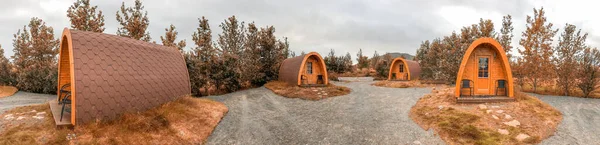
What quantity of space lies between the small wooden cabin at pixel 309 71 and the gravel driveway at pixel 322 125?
6.79 metres

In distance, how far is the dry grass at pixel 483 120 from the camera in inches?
244

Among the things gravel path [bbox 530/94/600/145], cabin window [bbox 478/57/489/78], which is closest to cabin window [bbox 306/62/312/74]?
cabin window [bbox 478/57/489/78]

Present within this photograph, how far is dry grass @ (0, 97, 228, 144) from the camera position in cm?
519

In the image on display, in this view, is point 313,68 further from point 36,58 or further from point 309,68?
point 36,58

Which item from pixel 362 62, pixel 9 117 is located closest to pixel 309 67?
pixel 9 117

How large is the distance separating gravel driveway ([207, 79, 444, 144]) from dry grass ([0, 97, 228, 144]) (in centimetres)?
63

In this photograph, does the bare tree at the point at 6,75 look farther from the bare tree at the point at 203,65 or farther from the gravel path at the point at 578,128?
the gravel path at the point at 578,128

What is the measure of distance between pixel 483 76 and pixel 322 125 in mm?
8096

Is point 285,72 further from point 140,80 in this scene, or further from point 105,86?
point 105,86

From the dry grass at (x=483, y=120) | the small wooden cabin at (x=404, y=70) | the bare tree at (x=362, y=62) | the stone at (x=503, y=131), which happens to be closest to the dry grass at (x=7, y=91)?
the dry grass at (x=483, y=120)

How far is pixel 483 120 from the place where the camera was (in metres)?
Answer: 7.41

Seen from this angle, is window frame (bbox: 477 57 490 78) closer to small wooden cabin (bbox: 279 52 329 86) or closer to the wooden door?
the wooden door

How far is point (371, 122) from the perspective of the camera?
7922 mm

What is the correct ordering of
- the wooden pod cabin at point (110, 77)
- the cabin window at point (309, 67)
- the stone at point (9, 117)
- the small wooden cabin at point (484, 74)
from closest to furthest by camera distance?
1. the wooden pod cabin at point (110, 77)
2. the stone at point (9, 117)
3. the small wooden cabin at point (484, 74)
4. the cabin window at point (309, 67)
